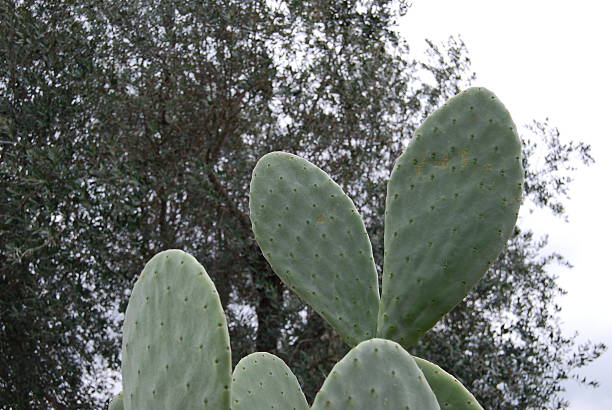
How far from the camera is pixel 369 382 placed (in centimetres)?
137

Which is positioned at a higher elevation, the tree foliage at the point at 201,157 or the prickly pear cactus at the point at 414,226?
the tree foliage at the point at 201,157

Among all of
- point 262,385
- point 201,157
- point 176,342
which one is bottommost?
point 176,342

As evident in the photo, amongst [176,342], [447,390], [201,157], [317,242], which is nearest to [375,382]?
[176,342]

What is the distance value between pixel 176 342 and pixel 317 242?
854mm

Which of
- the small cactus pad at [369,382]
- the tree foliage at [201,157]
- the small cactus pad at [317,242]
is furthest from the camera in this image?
the tree foliage at [201,157]

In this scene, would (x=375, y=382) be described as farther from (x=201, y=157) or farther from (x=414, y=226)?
Result: (x=201, y=157)

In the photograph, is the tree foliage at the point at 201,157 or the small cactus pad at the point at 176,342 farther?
the tree foliage at the point at 201,157

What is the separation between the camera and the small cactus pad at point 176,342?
141cm

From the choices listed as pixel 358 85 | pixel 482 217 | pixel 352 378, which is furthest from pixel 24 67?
pixel 352 378

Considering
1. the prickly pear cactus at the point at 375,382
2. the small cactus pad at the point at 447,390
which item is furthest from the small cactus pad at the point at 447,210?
the prickly pear cactus at the point at 375,382

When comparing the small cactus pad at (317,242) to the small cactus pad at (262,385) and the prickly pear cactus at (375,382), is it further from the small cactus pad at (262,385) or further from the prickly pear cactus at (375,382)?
the prickly pear cactus at (375,382)

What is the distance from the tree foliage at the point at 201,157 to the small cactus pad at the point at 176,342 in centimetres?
391

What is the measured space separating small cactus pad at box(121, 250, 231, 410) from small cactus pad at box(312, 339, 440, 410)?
0.59 feet

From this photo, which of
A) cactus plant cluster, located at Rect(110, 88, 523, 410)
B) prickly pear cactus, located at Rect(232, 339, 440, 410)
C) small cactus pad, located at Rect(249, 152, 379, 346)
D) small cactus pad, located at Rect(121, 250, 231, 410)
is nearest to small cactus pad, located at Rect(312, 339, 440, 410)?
prickly pear cactus, located at Rect(232, 339, 440, 410)
